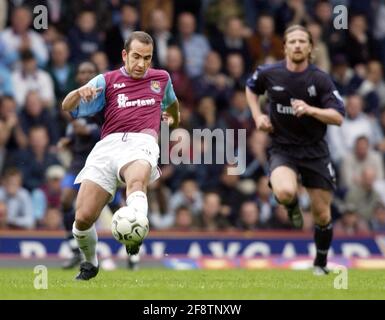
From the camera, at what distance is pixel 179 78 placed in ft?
66.6

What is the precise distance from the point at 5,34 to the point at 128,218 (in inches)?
375

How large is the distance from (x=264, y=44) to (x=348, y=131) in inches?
95.0

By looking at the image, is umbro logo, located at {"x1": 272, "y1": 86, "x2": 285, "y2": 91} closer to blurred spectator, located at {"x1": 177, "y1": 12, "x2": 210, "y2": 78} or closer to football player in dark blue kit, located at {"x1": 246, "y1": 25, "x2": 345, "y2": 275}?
football player in dark blue kit, located at {"x1": 246, "y1": 25, "x2": 345, "y2": 275}

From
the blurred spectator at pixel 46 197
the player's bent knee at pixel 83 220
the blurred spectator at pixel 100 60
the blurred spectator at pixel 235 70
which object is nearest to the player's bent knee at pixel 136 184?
the player's bent knee at pixel 83 220

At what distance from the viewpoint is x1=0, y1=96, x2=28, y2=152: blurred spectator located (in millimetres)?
18562

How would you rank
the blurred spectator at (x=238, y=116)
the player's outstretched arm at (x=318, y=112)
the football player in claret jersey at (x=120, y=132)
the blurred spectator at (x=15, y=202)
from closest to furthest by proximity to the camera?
the football player in claret jersey at (x=120, y=132) → the player's outstretched arm at (x=318, y=112) → the blurred spectator at (x=15, y=202) → the blurred spectator at (x=238, y=116)

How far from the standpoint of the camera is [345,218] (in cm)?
1967

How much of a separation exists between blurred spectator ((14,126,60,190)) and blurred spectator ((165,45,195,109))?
9.20 feet

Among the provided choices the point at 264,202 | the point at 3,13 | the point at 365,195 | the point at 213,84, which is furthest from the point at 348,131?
the point at 3,13

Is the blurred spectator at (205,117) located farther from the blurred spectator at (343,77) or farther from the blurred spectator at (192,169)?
the blurred spectator at (343,77)

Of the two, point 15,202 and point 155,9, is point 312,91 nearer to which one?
point 15,202

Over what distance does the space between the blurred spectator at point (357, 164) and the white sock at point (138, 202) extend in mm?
9814

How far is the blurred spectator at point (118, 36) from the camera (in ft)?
65.4
